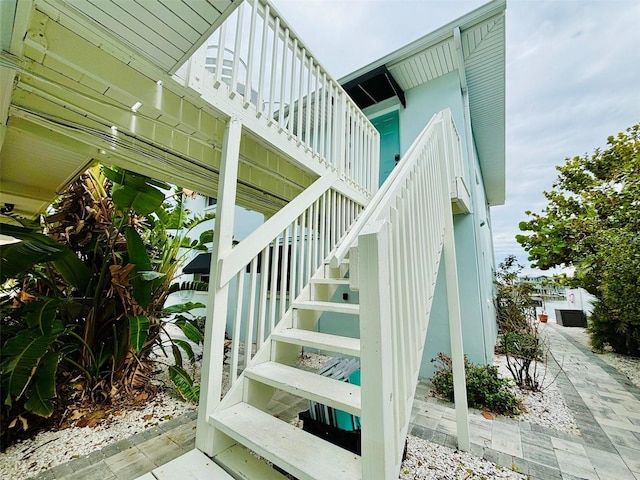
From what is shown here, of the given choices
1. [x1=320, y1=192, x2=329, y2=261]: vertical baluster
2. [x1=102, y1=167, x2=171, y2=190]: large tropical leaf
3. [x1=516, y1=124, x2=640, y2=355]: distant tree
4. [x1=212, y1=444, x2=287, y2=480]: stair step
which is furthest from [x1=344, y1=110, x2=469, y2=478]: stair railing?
[x1=516, y1=124, x2=640, y2=355]: distant tree

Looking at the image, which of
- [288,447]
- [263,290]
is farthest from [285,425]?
[263,290]

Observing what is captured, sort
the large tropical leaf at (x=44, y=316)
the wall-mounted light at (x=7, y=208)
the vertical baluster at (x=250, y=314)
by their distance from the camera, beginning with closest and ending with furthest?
the vertical baluster at (x=250, y=314) < the large tropical leaf at (x=44, y=316) < the wall-mounted light at (x=7, y=208)

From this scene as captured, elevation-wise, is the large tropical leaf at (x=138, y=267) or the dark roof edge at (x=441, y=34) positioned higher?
the dark roof edge at (x=441, y=34)

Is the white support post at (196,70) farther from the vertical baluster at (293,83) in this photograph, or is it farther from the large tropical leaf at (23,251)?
the large tropical leaf at (23,251)

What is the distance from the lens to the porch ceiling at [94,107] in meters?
1.45

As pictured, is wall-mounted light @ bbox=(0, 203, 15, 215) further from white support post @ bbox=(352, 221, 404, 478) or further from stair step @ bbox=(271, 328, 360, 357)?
white support post @ bbox=(352, 221, 404, 478)

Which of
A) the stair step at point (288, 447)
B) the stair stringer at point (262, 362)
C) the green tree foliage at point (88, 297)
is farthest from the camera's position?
the green tree foliage at point (88, 297)

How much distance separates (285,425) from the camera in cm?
161

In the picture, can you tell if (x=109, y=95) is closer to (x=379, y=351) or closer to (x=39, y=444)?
(x=379, y=351)

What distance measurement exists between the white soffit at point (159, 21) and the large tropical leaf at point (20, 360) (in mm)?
2692

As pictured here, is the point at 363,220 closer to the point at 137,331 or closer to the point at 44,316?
the point at 137,331

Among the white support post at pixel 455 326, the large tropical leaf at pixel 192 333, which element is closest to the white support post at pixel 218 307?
the large tropical leaf at pixel 192 333

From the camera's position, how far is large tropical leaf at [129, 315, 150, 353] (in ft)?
8.54

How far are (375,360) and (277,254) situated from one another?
5.21 feet
